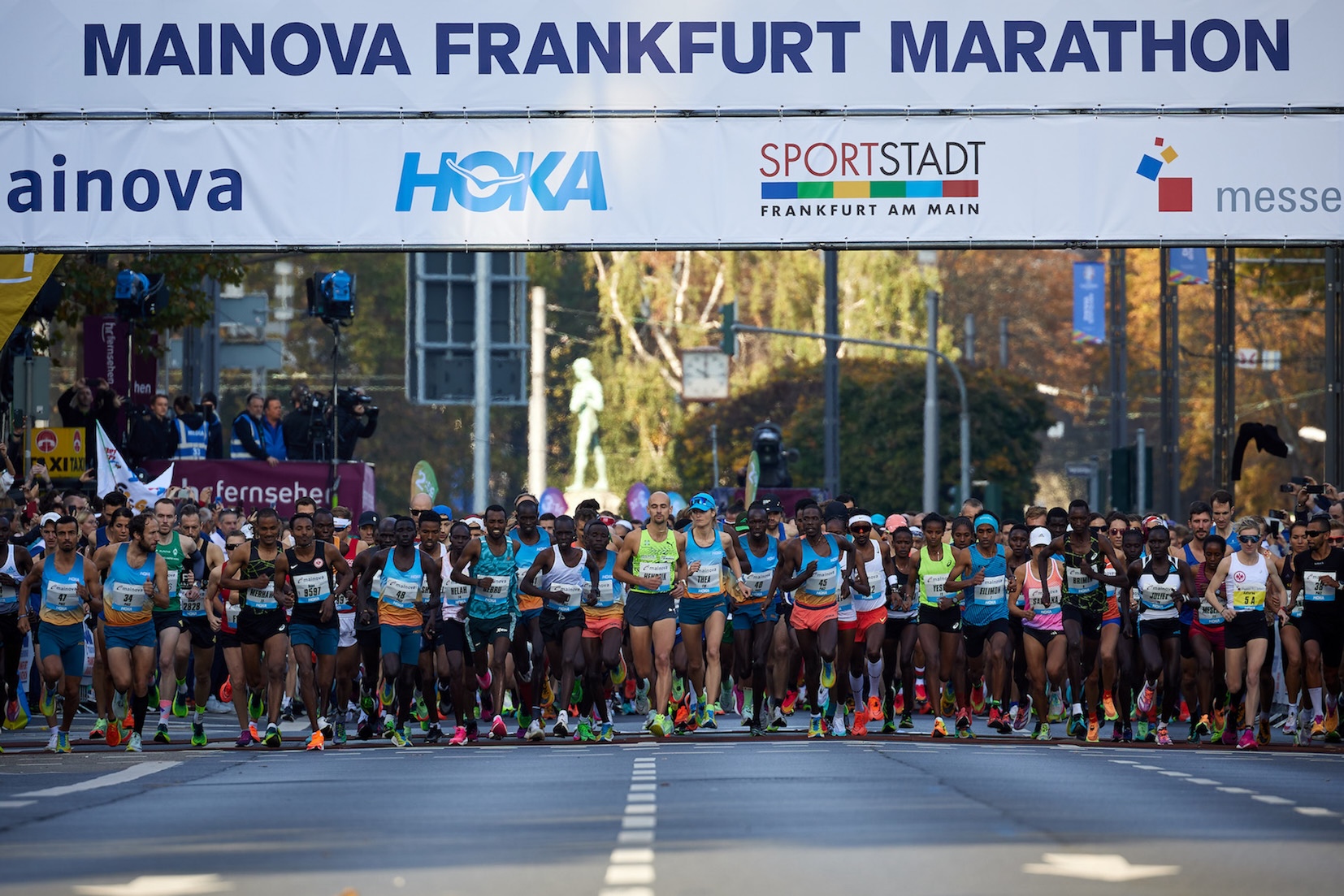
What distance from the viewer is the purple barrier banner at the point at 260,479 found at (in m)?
28.2

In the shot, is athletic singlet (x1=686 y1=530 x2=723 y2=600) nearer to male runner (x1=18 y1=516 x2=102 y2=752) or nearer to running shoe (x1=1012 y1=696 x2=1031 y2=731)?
running shoe (x1=1012 y1=696 x2=1031 y2=731)

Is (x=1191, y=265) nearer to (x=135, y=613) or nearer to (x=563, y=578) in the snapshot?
(x=563, y=578)

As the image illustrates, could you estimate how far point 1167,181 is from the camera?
21.5 m

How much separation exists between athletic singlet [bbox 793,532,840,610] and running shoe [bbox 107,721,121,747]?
5.47m

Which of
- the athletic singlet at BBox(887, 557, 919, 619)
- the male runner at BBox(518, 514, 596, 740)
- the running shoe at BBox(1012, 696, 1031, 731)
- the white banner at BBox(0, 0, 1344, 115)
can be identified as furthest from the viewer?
the white banner at BBox(0, 0, 1344, 115)

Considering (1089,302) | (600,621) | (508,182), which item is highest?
(1089,302)

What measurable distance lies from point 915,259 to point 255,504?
165ft

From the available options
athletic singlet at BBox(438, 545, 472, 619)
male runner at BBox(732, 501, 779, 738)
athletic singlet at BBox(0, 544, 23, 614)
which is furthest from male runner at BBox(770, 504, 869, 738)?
athletic singlet at BBox(0, 544, 23, 614)

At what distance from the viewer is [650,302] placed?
267ft

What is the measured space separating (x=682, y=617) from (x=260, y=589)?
3.40 metres

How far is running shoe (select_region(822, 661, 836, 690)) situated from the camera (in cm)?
2012

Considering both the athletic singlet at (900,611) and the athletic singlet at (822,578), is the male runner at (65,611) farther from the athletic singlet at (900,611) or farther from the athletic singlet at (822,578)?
the athletic singlet at (900,611)

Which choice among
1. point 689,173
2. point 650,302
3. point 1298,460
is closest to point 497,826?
point 689,173

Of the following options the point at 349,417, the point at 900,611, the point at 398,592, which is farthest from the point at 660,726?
the point at 349,417
